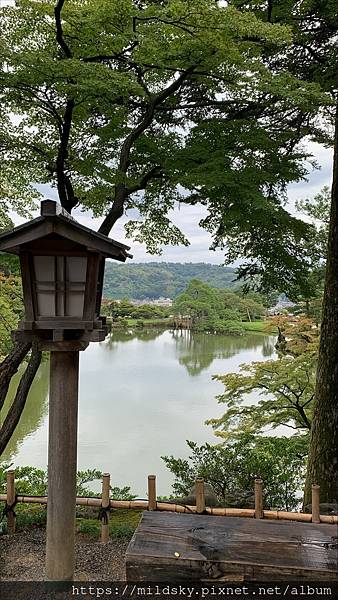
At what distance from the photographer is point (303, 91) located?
10.0 ft

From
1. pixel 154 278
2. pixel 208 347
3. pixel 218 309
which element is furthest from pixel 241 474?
pixel 154 278

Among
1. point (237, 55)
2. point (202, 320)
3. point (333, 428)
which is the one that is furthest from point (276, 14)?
point (202, 320)

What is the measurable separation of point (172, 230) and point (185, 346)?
43.2 feet

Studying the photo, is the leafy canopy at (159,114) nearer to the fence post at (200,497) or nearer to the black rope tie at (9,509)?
the fence post at (200,497)

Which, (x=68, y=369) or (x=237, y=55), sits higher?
(x=237, y=55)

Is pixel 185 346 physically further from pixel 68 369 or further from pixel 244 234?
pixel 68 369

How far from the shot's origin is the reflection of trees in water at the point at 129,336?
1995 cm

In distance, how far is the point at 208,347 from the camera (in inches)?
664

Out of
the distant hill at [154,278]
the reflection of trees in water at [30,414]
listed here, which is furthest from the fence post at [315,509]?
the distant hill at [154,278]

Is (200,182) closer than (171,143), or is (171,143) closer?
(200,182)

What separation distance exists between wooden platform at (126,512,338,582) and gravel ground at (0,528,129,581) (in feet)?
3.93

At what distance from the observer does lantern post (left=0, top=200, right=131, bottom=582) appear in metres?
2.01

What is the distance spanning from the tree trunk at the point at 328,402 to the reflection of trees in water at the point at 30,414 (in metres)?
5.42

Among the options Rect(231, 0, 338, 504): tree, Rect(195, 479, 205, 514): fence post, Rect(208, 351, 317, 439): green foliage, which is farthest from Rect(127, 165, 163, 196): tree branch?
Rect(208, 351, 317, 439): green foliage
